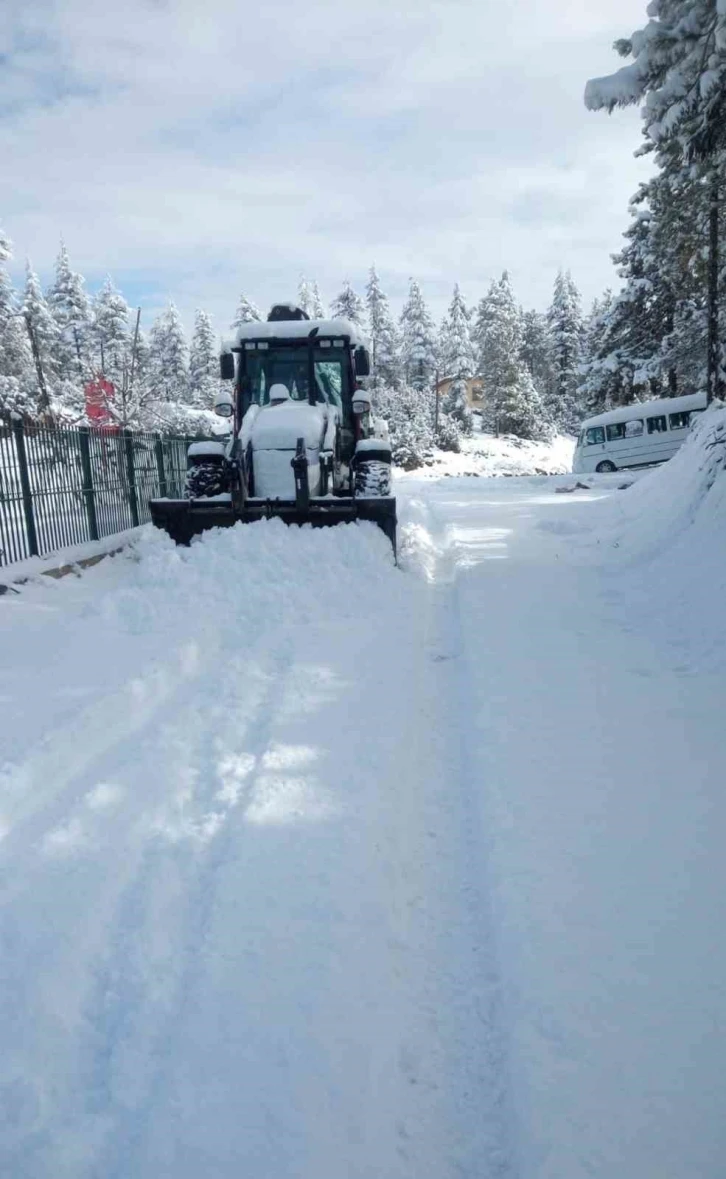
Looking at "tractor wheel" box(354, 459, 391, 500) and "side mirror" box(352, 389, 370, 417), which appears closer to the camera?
"tractor wheel" box(354, 459, 391, 500)

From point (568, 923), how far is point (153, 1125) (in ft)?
5.41

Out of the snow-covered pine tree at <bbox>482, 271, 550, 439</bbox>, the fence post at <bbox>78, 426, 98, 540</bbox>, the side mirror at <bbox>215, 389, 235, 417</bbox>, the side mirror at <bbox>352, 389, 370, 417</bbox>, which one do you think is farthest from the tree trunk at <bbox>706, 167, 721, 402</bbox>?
the snow-covered pine tree at <bbox>482, 271, 550, 439</bbox>

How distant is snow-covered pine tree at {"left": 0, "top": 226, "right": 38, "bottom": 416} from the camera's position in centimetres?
3191

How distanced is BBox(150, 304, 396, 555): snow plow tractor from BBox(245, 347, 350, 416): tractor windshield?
1 cm

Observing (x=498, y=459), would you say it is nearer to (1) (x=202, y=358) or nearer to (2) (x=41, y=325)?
(2) (x=41, y=325)

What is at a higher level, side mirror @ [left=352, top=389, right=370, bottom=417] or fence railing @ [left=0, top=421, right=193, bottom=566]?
side mirror @ [left=352, top=389, right=370, bottom=417]

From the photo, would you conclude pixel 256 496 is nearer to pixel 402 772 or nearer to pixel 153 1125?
pixel 402 772

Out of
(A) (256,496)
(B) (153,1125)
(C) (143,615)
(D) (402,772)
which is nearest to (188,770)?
(D) (402,772)

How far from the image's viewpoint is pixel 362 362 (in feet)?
32.3

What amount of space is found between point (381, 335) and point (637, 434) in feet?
137

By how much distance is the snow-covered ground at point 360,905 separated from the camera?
2.07m

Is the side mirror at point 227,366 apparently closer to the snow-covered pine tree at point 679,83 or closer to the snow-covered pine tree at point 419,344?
the snow-covered pine tree at point 679,83

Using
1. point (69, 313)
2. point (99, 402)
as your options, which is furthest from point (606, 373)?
point (69, 313)

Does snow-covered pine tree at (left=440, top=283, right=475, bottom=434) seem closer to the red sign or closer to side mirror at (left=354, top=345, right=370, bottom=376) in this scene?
the red sign
